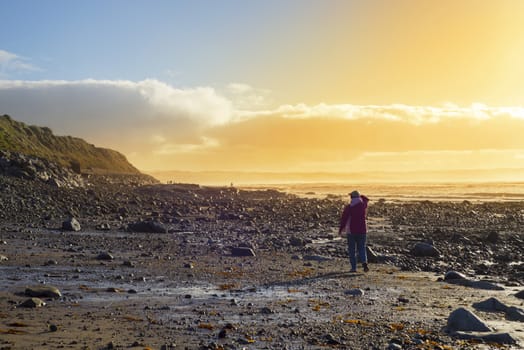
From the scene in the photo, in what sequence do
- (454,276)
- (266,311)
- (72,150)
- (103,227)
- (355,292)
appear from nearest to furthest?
(266,311), (355,292), (454,276), (103,227), (72,150)

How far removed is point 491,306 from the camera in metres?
12.1

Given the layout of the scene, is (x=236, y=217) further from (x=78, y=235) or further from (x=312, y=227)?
(x=78, y=235)

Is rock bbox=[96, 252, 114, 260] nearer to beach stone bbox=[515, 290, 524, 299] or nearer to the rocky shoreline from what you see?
the rocky shoreline

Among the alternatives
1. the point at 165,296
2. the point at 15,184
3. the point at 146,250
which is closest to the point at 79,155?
the point at 15,184

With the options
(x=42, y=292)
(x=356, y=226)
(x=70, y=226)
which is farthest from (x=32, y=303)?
(x=70, y=226)

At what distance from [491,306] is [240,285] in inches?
218

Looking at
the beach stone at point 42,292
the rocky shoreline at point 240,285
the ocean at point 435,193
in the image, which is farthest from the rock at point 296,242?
the ocean at point 435,193

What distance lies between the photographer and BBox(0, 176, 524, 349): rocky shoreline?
31.4 feet

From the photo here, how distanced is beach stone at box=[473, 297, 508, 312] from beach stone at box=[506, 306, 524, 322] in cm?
30

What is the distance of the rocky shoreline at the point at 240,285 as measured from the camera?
957 cm

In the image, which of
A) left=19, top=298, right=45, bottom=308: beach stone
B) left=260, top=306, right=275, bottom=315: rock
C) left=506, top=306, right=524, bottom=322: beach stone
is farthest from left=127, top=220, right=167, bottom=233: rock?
left=506, top=306, right=524, bottom=322: beach stone

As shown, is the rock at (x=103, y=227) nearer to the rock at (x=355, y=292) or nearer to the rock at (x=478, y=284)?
the rock at (x=355, y=292)

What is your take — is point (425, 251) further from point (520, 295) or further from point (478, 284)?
point (520, 295)

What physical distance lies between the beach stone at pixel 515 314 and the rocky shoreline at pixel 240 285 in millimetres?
58
